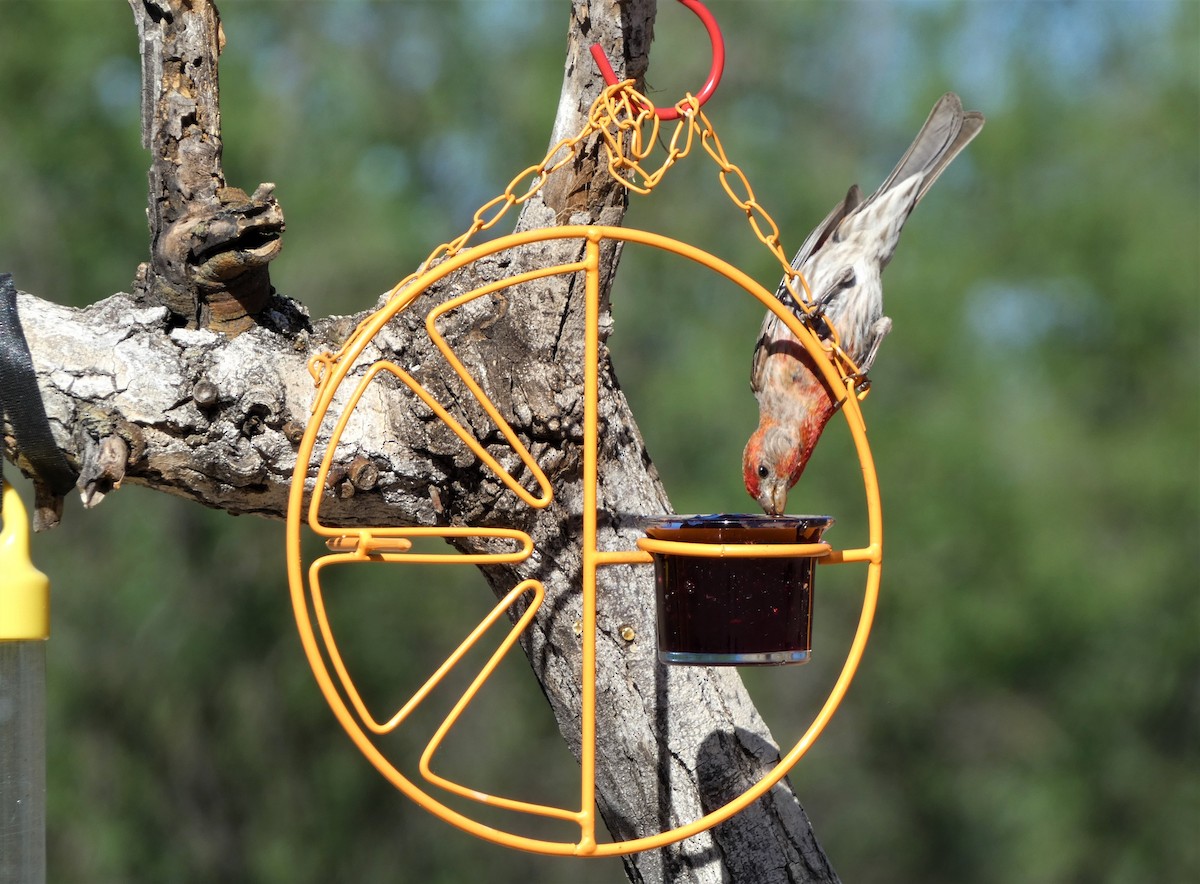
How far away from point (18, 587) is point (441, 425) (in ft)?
3.29

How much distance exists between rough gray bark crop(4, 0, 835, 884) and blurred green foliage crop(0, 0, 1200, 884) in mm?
6089

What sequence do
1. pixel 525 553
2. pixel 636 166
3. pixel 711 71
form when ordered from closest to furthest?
pixel 525 553 < pixel 636 166 < pixel 711 71


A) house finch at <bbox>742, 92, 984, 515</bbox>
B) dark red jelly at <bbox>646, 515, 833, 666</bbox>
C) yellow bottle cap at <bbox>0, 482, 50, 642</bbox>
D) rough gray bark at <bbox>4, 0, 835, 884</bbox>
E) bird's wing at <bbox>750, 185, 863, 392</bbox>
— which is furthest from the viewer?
house finch at <bbox>742, 92, 984, 515</bbox>

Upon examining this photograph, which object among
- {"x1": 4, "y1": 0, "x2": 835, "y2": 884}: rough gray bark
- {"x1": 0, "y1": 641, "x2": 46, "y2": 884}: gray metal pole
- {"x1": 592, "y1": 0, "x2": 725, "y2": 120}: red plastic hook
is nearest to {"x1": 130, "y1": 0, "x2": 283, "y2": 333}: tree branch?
{"x1": 4, "y1": 0, "x2": 835, "y2": 884}: rough gray bark

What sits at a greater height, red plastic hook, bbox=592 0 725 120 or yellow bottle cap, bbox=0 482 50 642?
red plastic hook, bbox=592 0 725 120

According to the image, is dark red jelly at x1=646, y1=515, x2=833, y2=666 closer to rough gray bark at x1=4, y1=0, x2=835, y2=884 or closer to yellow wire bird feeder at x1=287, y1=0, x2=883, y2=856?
yellow wire bird feeder at x1=287, y1=0, x2=883, y2=856

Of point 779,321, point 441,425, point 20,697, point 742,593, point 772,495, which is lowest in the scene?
point 20,697

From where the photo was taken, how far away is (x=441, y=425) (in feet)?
8.84

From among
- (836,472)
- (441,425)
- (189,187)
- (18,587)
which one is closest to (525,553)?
(441,425)

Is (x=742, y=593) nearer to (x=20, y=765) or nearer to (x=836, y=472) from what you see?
(x=20, y=765)

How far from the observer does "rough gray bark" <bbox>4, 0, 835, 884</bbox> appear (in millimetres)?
2539

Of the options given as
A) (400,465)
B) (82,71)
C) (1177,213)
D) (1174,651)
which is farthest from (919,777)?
(400,465)

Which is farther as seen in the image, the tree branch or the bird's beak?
the bird's beak

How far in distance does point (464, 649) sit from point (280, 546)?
8142 mm
